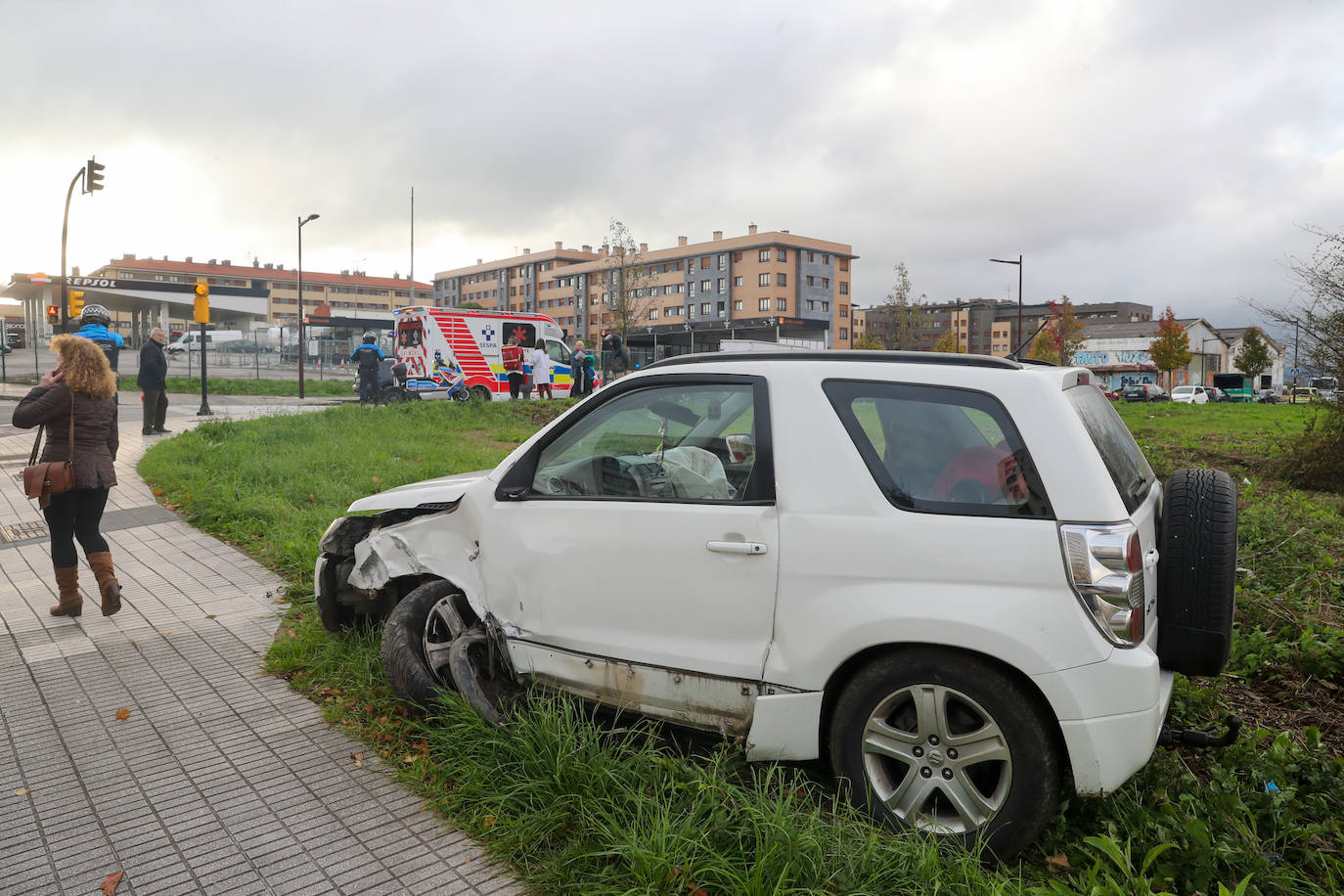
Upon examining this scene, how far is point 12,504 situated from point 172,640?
246 inches

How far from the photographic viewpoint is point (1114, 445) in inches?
131

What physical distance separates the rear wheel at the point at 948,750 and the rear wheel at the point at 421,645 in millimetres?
1893

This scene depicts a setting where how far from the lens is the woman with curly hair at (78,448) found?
5.82 metres

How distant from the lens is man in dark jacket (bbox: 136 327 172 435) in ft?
53.8

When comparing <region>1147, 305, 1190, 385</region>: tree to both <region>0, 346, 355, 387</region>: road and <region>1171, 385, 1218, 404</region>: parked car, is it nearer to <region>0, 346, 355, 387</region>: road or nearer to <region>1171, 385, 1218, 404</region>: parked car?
<region>1171, 385, 1218, 404</region>: parked car

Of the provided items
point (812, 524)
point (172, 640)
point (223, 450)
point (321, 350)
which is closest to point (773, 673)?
point (812, 524)

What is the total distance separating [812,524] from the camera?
10.3 feet

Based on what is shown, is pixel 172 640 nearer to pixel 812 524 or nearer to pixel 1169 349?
pixel 812 524

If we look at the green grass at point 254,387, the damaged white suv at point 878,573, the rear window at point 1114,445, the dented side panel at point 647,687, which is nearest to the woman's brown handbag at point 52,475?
the damaged white suv at point 878,573

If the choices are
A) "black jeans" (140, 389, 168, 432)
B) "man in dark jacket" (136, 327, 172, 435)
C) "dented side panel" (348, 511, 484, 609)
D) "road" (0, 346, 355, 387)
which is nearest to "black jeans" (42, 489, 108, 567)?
"dented side panel" (348, 511, 484, 609)

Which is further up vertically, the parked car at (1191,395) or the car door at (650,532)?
the parked car at (1191,395)

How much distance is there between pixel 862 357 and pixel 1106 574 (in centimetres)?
114

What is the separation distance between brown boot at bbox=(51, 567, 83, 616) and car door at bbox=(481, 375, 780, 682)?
12.4 feet

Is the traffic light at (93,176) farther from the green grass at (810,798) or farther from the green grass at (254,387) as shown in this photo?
→ the green grass at (810,798)
